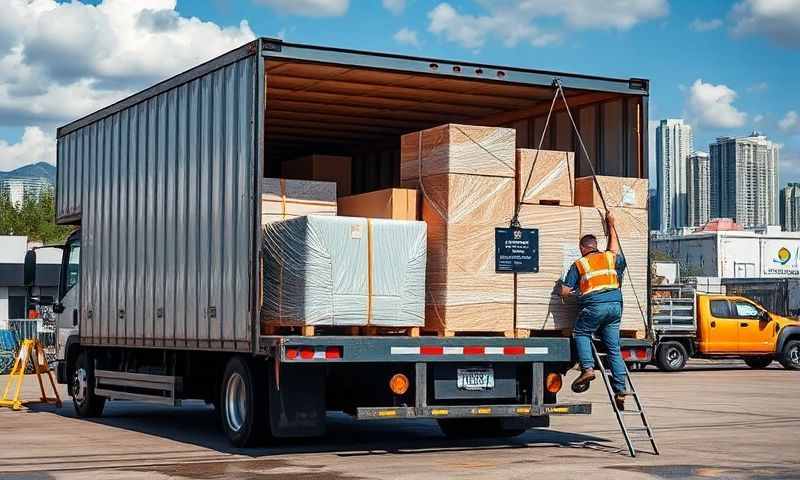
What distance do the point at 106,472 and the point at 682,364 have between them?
21.2 metres

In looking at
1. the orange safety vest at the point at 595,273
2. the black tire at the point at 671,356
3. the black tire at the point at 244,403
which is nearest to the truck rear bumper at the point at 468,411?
the black tire at the point at 244,403

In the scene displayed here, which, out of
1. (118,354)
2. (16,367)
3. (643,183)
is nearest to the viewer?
(643,183)

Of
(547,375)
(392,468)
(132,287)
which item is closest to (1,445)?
(132,287)

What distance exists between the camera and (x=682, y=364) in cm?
2961

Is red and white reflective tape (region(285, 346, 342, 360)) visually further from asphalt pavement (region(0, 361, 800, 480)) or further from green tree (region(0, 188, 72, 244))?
green tree (region(0, 188, 72, 244))

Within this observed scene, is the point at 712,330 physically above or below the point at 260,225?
below

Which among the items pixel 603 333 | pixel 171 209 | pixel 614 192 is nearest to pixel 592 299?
pixel 603 333

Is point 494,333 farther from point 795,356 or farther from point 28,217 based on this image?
point 28,217

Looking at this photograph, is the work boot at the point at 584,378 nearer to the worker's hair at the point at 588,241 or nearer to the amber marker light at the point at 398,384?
the worker's hair at the point at 588,241

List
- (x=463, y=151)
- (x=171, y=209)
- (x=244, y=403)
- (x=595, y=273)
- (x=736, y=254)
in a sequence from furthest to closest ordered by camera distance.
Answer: (x=736, y=254), (x=171, y=209), (x=244, y=403), (x=595, y=273), (x=463, y=151)

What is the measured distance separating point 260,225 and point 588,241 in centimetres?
303

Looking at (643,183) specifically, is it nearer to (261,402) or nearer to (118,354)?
(261,402)

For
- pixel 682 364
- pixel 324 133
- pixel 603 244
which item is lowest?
pixel 682 364

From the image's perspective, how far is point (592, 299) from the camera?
1157cm
